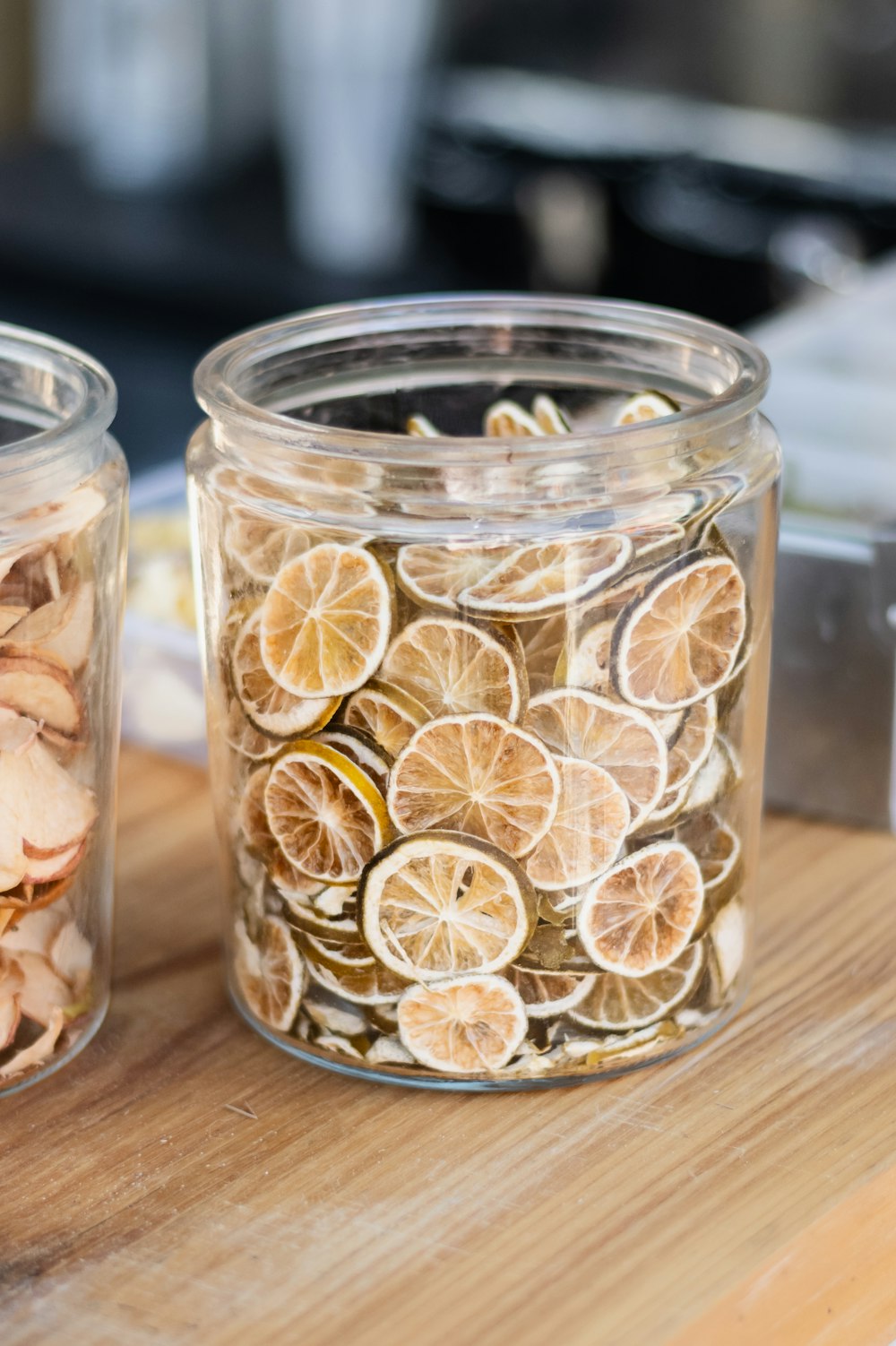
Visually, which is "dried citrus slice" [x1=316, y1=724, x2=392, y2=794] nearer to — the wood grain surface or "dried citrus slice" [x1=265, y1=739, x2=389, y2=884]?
"dried citrus slice" [x1=265, y1=739, x2=389, y2=884]

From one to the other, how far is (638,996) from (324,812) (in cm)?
13

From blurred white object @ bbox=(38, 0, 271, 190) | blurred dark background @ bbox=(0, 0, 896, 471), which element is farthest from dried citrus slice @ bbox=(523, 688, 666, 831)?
blurred white object @ bbox=(38, 0, 271, 190)

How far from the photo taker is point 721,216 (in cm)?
181

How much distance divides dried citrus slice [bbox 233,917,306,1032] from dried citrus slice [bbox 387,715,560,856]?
0.08 meters

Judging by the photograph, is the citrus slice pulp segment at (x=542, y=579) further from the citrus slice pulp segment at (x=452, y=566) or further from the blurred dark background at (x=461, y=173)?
the blurred dark background at (x=461, y=173)

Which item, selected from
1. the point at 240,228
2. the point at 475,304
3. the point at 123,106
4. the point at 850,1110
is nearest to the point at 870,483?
the point at 475,304

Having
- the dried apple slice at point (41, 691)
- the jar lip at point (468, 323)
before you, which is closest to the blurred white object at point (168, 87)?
the jar lip at point (468, 323)

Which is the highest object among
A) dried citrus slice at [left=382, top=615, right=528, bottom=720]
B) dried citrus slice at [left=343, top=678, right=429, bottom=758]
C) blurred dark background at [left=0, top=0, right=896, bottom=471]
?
dried citrus slice at [left=382, top=615, right=528, bottom=720]

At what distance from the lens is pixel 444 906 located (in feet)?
1.76

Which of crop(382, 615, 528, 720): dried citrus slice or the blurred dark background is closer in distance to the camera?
crop(382, 615, 528, 720): dried citrus slice

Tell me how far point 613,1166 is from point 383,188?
1750mm

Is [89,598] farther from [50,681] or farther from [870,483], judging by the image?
[870,483]

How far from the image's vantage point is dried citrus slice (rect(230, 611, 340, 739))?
537 millimetres

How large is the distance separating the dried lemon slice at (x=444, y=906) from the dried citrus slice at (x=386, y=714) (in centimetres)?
3
